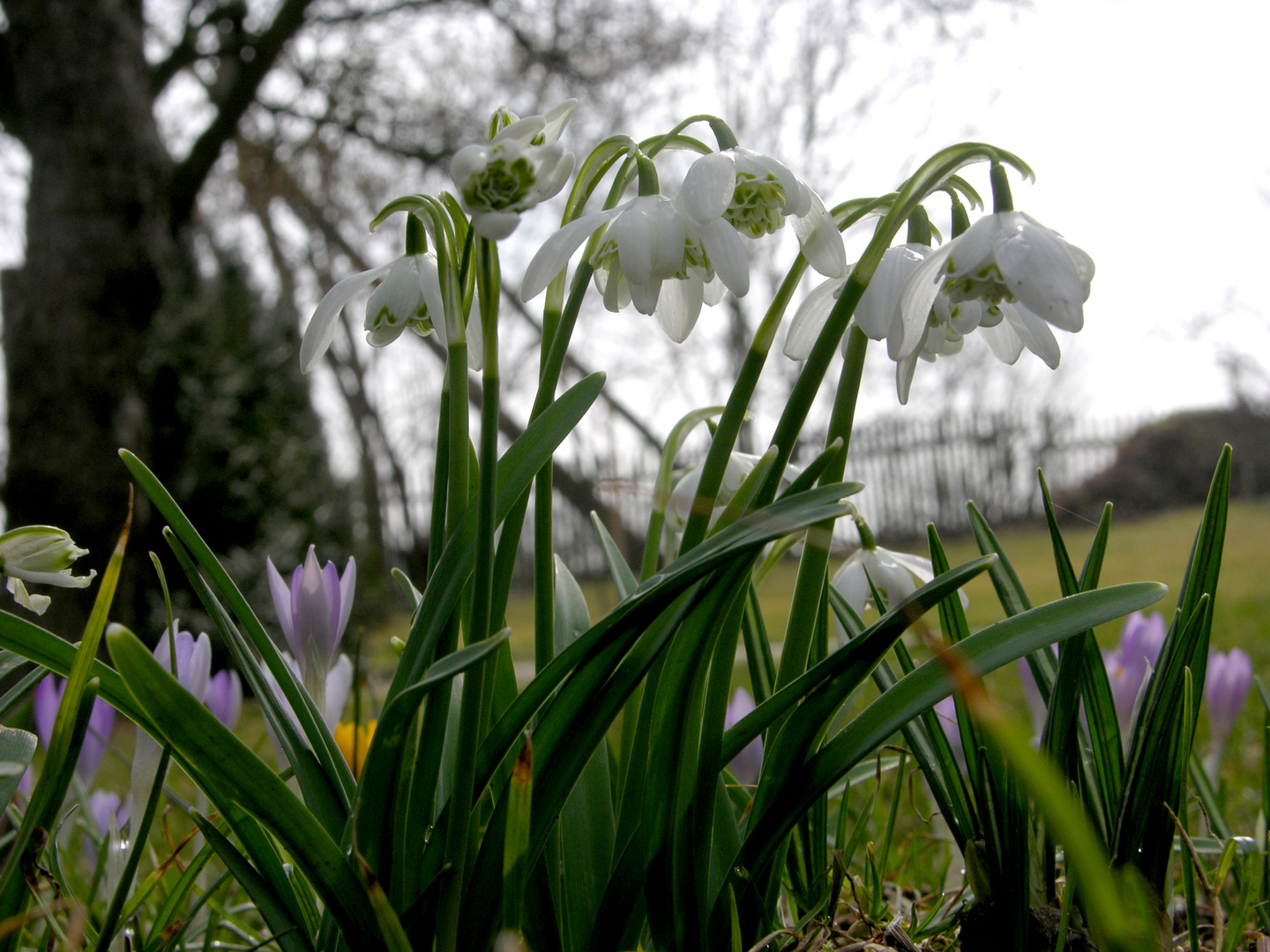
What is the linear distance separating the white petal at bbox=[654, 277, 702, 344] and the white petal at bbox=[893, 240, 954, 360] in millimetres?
206

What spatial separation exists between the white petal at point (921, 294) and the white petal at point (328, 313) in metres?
0.39

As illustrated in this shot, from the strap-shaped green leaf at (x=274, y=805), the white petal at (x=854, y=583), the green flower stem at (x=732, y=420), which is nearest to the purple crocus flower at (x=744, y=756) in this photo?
the white petal at (x=854, y=583)

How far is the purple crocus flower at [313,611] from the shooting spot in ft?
2.73

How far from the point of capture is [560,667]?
2.15ft

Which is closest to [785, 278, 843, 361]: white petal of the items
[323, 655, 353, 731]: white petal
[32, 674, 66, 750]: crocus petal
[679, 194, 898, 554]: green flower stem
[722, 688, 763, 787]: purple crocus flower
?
[679, 194, 898, 554]: green flower stem

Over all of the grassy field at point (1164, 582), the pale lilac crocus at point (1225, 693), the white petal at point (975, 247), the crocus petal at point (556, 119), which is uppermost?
the crocus petal at point (556, 119)

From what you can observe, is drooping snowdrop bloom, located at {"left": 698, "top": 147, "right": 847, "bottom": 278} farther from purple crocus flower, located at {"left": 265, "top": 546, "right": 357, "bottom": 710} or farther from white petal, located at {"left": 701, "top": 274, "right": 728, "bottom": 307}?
purple crocus flower, located at {"left": 265, "top": 546, "right": 357, "bottom": 710}

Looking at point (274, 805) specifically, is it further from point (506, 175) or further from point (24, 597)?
point (506, 175)

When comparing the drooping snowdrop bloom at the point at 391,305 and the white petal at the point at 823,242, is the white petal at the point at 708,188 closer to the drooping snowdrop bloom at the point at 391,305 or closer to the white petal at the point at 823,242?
the white petal at the point at 823,242

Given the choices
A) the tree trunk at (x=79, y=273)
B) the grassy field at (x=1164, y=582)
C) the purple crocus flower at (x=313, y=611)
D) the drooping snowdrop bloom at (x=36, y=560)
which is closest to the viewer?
the drooping snowdrop bloom at (x=36, y=560)

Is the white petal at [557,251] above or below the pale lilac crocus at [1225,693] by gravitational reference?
above

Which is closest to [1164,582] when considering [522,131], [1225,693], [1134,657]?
[1225,693]

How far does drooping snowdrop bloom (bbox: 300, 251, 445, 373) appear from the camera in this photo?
70 cm

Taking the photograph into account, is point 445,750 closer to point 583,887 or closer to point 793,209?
point 583,887
